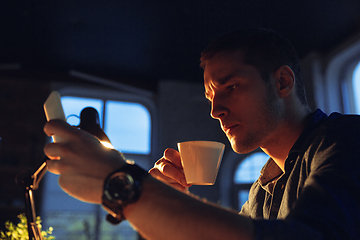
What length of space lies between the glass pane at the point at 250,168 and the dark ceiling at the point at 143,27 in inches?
91.3

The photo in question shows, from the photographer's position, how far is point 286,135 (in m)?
1.19

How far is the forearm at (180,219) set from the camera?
0.53 meters

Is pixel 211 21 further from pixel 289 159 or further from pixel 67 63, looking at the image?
pixel 289 159

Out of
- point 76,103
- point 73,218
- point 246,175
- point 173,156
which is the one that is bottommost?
point 73,218

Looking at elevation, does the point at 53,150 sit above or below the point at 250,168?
above

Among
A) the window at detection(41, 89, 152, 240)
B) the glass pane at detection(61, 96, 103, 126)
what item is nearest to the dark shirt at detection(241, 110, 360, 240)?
the window at detection(41, 89, 152, 240)

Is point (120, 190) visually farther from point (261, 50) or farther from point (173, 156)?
point (261, 50)

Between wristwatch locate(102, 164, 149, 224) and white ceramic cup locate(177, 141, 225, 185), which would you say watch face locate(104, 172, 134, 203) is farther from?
white ceramic cup locate(177, 141, 225, 185)

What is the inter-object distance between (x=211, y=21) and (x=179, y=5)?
2.17 feet

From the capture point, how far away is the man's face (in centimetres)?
113

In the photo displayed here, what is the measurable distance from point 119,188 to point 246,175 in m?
7.26

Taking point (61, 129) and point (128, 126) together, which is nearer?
point (61, 129)

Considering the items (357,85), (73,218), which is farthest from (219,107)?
(73,218)

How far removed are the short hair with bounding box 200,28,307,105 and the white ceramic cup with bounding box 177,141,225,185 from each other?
0.35 meters
